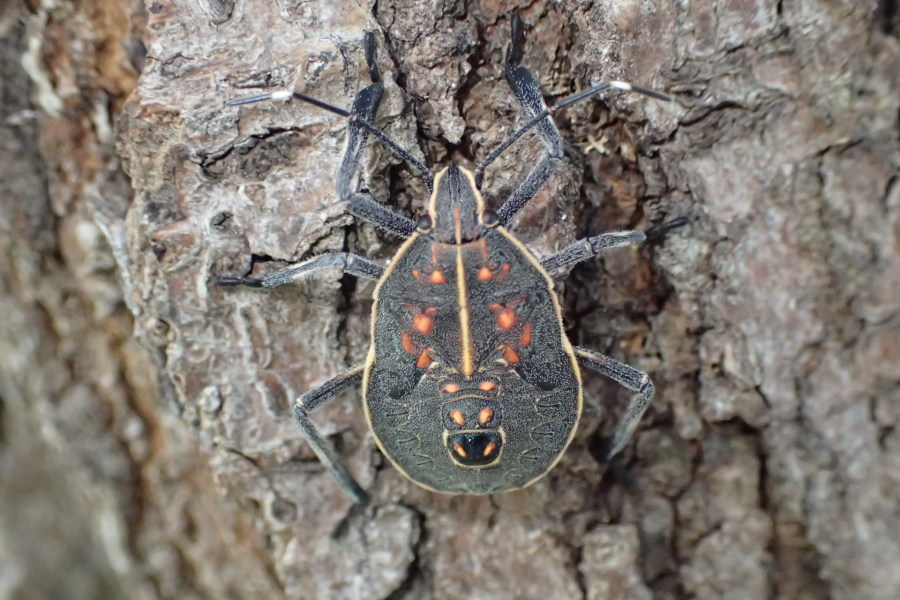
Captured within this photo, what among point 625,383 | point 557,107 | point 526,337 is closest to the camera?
point 557,107

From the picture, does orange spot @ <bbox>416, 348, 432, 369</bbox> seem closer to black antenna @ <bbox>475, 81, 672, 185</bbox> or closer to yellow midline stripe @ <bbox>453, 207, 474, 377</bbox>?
yellow midline stripe @ <bbox>453, 207, 474, 377</bbox>

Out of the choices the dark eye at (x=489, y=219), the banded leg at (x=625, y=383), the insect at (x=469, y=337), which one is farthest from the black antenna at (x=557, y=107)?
the banded leg at (x=625, y=383)

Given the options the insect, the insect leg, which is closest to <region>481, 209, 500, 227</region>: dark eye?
the insect

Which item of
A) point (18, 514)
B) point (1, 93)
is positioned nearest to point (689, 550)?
point (1, 93)

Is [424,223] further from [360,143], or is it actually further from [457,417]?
[457,417]

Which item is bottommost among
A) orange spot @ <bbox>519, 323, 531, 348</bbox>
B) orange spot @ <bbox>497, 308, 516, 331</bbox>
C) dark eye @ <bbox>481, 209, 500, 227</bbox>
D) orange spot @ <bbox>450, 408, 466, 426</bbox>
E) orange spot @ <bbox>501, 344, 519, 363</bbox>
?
orange spot @ <bbox>450, 408, 466, 426</bbox>

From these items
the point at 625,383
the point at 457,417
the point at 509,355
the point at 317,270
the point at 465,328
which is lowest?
the point at 457,417

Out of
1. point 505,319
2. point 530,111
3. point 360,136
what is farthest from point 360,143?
point 505,319
